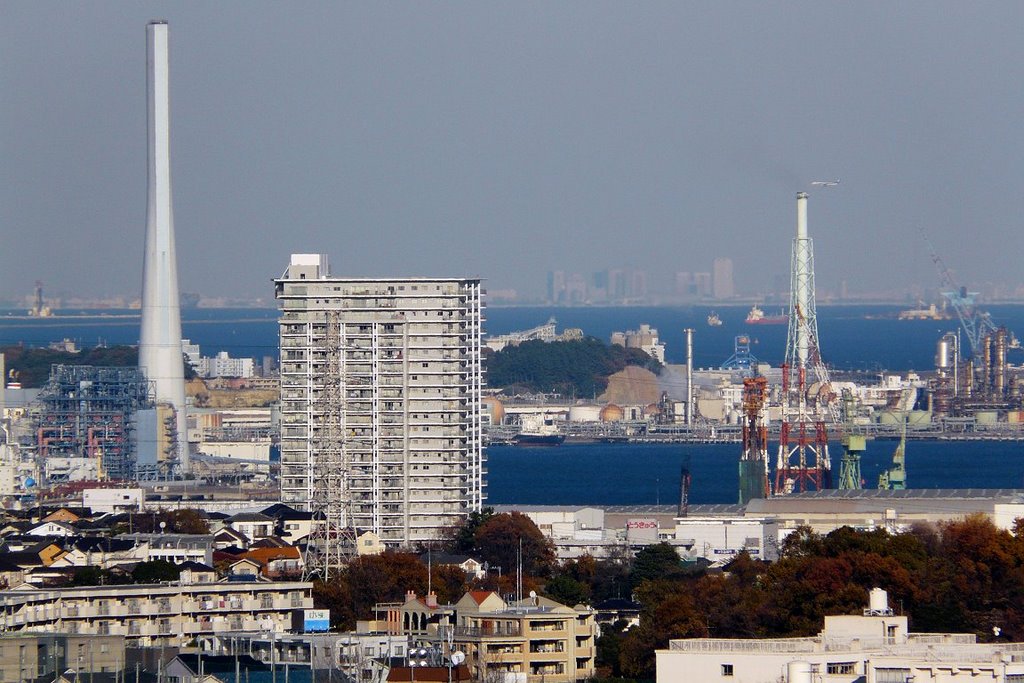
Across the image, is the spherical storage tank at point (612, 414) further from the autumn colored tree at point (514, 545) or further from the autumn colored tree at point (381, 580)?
the autumn colored tree at point (381, 580)

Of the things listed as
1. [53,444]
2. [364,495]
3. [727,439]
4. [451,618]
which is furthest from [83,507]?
[727,439]

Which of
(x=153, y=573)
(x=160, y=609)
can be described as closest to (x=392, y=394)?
(x=153, y=573)

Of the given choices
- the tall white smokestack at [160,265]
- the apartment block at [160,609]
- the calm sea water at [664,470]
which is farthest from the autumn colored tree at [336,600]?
the tall white smokestack at [160,265]

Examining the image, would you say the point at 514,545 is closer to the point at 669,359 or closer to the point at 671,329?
the point at 669,359

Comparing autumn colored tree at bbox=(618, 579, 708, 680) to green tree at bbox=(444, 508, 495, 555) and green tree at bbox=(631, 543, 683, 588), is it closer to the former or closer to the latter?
green tree at bbox=(631, 543, 683, 588)

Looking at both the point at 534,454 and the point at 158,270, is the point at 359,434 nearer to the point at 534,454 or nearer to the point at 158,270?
the point at 158,270

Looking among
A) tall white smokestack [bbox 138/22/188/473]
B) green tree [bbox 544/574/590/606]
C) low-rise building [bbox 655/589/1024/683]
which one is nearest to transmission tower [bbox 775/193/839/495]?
tall white smokestack [bbox 138/22/188/473]
